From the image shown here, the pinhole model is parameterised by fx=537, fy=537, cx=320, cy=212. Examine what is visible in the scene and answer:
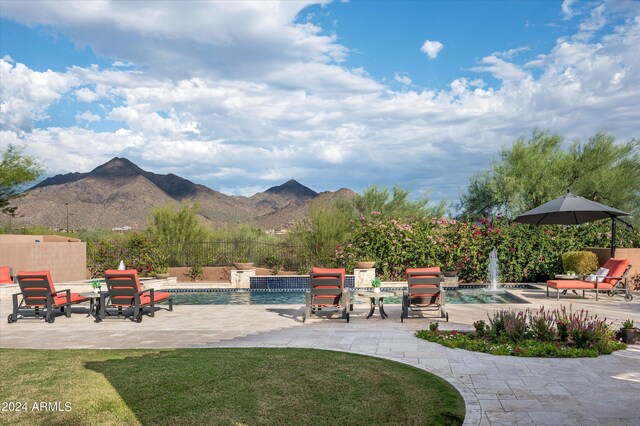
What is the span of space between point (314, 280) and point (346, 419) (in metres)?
5.47

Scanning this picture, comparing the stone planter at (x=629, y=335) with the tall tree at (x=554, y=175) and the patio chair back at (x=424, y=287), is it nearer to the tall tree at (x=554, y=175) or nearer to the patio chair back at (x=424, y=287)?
the patio chair back at (x=424, y=287)

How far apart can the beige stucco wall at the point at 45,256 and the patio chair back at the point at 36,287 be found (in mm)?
6883

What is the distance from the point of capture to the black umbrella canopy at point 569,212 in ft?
41.3

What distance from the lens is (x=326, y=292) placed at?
980 cm

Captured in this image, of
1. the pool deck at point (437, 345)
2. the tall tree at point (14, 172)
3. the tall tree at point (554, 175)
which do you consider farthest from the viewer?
the tall tree at point (14, 172)

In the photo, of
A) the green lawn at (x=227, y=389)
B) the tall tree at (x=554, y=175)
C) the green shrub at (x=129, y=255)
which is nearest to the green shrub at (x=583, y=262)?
the tall tree at (x=554, y=175)

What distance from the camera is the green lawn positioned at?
14.6 ft

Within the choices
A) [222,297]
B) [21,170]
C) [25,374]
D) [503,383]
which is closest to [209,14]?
[222,297]

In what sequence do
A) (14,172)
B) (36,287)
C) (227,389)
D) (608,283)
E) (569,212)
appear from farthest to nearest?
1. (14,172)
2. (569,212)
3. (608,283)
4. (36,287)
5. (227,389)

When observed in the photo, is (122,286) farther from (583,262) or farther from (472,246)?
(583,262)

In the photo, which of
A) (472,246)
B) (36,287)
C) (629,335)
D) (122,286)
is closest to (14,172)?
(36,287)

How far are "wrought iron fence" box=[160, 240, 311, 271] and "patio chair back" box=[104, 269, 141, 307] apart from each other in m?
9.09

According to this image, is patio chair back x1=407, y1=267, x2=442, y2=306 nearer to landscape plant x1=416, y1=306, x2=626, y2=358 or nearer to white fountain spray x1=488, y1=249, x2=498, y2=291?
landscape plant x1=416, y1=306, x2=626, y2=358

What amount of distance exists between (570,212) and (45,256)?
15.5 m
